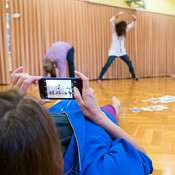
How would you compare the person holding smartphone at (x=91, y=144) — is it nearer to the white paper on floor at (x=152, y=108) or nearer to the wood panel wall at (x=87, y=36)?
the white paper on floor at (x=152, y=108)

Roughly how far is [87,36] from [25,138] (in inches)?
221

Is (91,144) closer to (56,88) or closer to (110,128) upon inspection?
(110,128)

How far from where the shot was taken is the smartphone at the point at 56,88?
0.75m

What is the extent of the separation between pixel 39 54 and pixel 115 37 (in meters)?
1.86

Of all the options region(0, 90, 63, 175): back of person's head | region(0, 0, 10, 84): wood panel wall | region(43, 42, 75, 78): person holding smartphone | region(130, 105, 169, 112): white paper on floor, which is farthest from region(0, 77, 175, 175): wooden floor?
region(0, 0, 10, 84): wood panel wall

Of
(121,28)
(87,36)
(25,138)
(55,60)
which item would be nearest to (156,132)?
(25,138)

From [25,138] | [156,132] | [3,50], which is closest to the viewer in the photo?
[25,138]

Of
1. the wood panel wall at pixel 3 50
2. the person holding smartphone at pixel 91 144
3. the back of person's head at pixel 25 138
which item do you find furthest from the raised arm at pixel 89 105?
the wood panel wall at pixel 3 50

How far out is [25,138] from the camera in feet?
0.98

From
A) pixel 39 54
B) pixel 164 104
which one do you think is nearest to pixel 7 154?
pixel 164 104

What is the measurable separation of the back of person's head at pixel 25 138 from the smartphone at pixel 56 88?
39cm

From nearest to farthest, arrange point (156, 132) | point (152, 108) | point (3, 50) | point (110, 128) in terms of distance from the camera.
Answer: point (110, 128) → point (156, 132) → point (152, 108) → point (3, 50)

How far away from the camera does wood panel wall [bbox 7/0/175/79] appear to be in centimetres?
489

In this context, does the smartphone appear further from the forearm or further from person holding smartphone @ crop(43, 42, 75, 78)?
person holding smartphone @ crop(43, 42, 75, 78)
